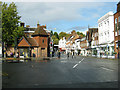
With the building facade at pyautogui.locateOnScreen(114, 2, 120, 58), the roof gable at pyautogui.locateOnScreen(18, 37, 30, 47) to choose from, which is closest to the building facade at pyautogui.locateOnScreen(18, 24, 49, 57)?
the roof gable at pyautogui.locateOnScreen(18, 37, 30, 47)

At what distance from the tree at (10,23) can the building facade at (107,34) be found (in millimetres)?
25261

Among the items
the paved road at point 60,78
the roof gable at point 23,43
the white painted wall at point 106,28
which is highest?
the white painted wall at point 106,28

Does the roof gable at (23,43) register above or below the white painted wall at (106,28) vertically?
below

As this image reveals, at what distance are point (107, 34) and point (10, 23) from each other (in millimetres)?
27991

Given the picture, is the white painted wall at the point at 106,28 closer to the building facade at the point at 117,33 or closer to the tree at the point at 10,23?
the building facade at the point at 117,33

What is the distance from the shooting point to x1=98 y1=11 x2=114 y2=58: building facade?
51.0 m

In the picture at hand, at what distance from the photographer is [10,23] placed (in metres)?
49.7

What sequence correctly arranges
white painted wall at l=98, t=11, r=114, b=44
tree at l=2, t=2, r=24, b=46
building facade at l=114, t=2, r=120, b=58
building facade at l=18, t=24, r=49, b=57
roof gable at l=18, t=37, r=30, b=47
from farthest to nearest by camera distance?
building facade at l=18, t=24, r=49, b=57 < roof gable at l=18, t=37, r=30, b=47 < white painted wall at l=98, t=11, r=114, b=44 < tree at l=2, t=2, r=24, b=46 < building facade at l=114, t=2, r=120, b=58

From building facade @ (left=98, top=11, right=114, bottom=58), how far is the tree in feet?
82.9

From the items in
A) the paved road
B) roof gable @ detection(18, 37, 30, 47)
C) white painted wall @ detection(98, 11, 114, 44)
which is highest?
white painted wall @ detection(98, 11, 114, 44)

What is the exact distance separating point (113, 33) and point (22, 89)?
1824 inches

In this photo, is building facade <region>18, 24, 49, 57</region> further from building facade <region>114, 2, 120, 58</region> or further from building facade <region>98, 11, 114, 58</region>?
building facade <region>114, 2, 120, 58</region>

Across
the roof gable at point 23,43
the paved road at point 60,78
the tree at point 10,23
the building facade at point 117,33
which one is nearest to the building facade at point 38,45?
the roof gable at point 23,43

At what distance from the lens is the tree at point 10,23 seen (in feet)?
159
